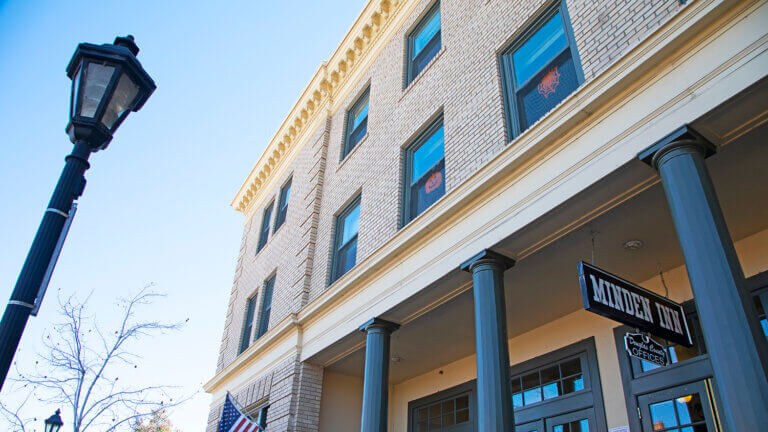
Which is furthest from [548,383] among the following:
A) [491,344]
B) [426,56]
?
[426,56]

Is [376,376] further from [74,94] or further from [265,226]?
[265,226]

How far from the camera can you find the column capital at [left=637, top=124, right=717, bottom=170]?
530 cm

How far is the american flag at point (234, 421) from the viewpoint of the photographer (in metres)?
10.8

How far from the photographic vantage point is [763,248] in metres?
6.93

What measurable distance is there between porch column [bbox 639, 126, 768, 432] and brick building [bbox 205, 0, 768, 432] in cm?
2

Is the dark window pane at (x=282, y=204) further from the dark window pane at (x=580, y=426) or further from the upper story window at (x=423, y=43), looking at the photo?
the dark window pane at (x=580, y=426)

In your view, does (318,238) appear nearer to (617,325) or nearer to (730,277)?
(617,325)

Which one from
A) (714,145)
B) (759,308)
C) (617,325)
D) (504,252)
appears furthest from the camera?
(617,325)

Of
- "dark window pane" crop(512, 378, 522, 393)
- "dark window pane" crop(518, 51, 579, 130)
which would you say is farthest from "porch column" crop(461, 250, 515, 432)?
"dark window pane" crop(512, 378, 522, 393)

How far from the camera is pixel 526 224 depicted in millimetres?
6848

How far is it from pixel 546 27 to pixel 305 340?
7.55 metres

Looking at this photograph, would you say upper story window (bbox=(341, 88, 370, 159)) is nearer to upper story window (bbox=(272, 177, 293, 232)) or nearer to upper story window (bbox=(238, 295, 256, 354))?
upper story window (bbox=(272, 177, 293, 232))

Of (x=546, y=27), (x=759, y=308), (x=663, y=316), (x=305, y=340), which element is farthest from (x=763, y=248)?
(x=305, y=340)

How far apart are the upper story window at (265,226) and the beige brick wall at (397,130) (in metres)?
0.75
